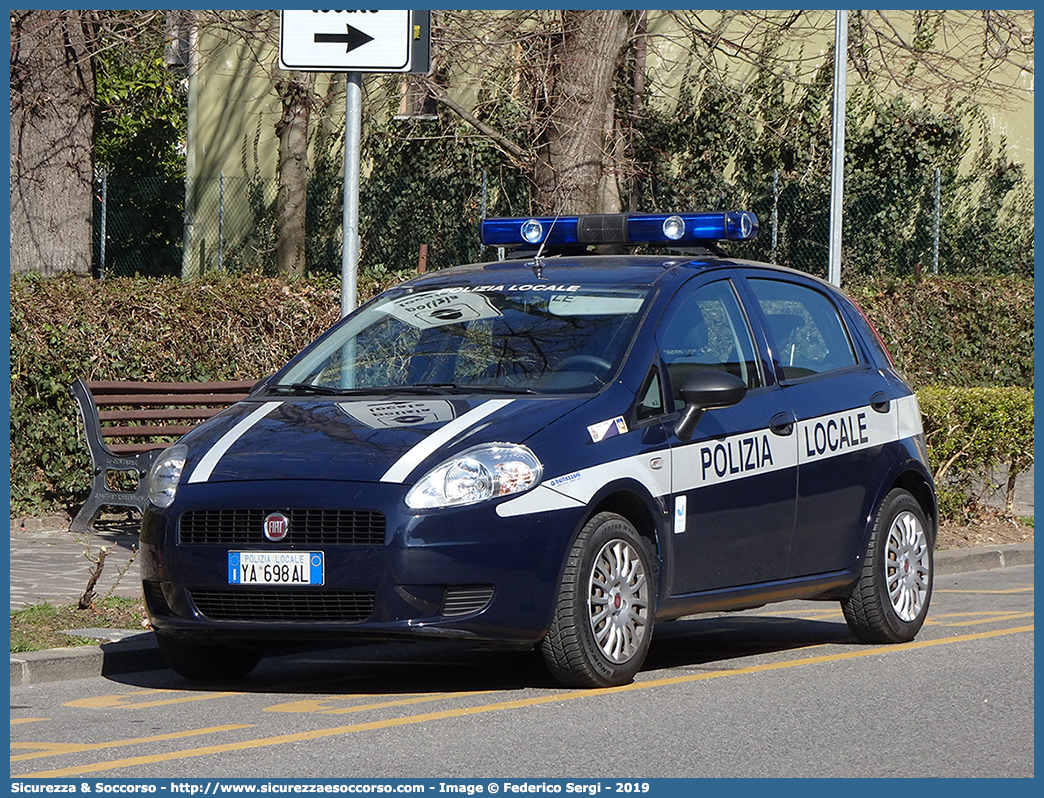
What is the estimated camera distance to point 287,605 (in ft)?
23.3

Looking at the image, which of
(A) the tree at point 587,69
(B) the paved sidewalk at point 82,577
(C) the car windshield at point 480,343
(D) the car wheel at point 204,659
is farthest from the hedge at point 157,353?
(D) the car wheel at point 204,659

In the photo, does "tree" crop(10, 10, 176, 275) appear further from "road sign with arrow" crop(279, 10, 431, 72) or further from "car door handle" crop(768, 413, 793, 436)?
"car door handle" crop(768, 413, 793, 436)

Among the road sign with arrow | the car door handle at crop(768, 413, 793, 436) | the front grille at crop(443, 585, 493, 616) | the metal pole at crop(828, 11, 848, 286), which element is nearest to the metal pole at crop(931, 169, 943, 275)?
the metal pole at crop(828, 11, 848, 286)

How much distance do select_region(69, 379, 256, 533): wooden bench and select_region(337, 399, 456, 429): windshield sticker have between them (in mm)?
4422

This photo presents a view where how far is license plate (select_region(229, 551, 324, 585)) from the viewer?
23.0ft

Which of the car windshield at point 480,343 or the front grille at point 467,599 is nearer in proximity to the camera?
the front grille at point 467,599

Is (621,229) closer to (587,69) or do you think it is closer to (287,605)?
(287,605)

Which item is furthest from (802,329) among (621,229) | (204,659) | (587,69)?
(587,69)

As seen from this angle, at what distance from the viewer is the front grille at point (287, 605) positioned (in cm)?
702

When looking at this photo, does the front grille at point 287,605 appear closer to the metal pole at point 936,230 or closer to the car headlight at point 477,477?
the car headlight at point 477,477

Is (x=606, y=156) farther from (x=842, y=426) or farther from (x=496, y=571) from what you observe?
(x=496, y=571)

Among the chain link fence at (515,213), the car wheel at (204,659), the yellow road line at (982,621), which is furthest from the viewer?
the chain link fence at (515,213)

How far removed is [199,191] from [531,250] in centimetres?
2628

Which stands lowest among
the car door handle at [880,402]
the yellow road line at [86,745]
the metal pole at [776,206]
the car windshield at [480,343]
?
the yellow road line at [86,745]
